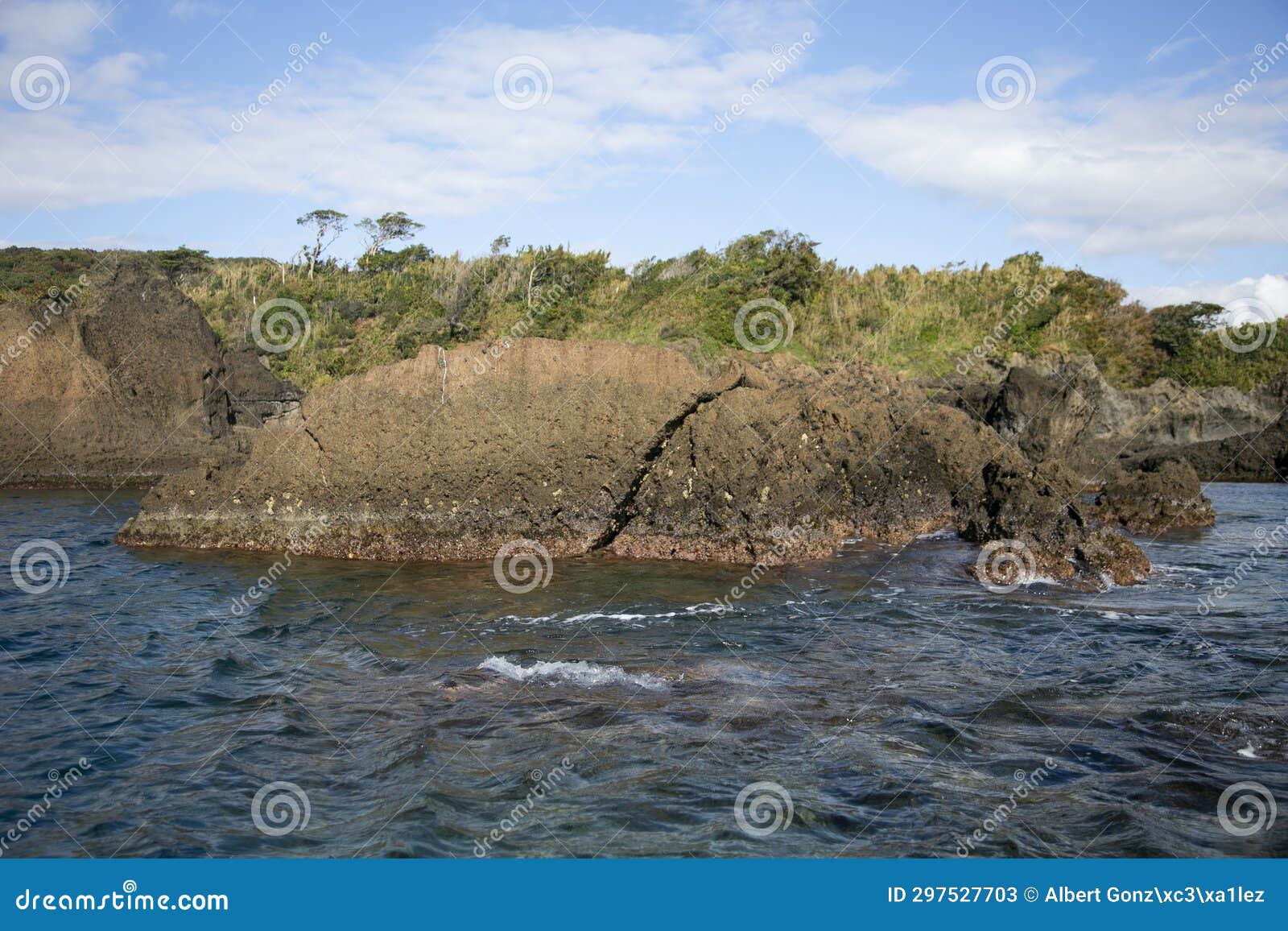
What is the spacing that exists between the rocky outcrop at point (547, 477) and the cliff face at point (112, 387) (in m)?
6.17

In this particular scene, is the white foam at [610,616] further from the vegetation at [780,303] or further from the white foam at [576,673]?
the vegetation at [780,303]

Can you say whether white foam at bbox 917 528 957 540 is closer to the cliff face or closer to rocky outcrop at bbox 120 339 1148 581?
rocky outcrop at bbox 120 339 1148 581

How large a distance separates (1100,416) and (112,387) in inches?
941

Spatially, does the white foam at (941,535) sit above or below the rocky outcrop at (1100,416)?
below

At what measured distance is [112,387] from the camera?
19.7 meters

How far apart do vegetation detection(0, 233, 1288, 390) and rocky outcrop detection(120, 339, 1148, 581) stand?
11.2 metres

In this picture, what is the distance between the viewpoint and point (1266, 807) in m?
5.00

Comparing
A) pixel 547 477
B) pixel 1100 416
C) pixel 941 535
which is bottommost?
pixel 941 535

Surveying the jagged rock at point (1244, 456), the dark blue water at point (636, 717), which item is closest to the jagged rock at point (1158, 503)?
the dark blue water at point (636, 717)

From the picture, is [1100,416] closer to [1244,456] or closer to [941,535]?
[1244,456]

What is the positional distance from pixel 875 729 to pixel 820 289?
26.9m

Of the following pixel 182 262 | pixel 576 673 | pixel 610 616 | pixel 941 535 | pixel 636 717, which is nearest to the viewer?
pixel 636 717

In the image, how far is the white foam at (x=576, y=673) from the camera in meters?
7.02

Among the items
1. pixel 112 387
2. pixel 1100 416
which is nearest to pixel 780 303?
pixel 1100 416
